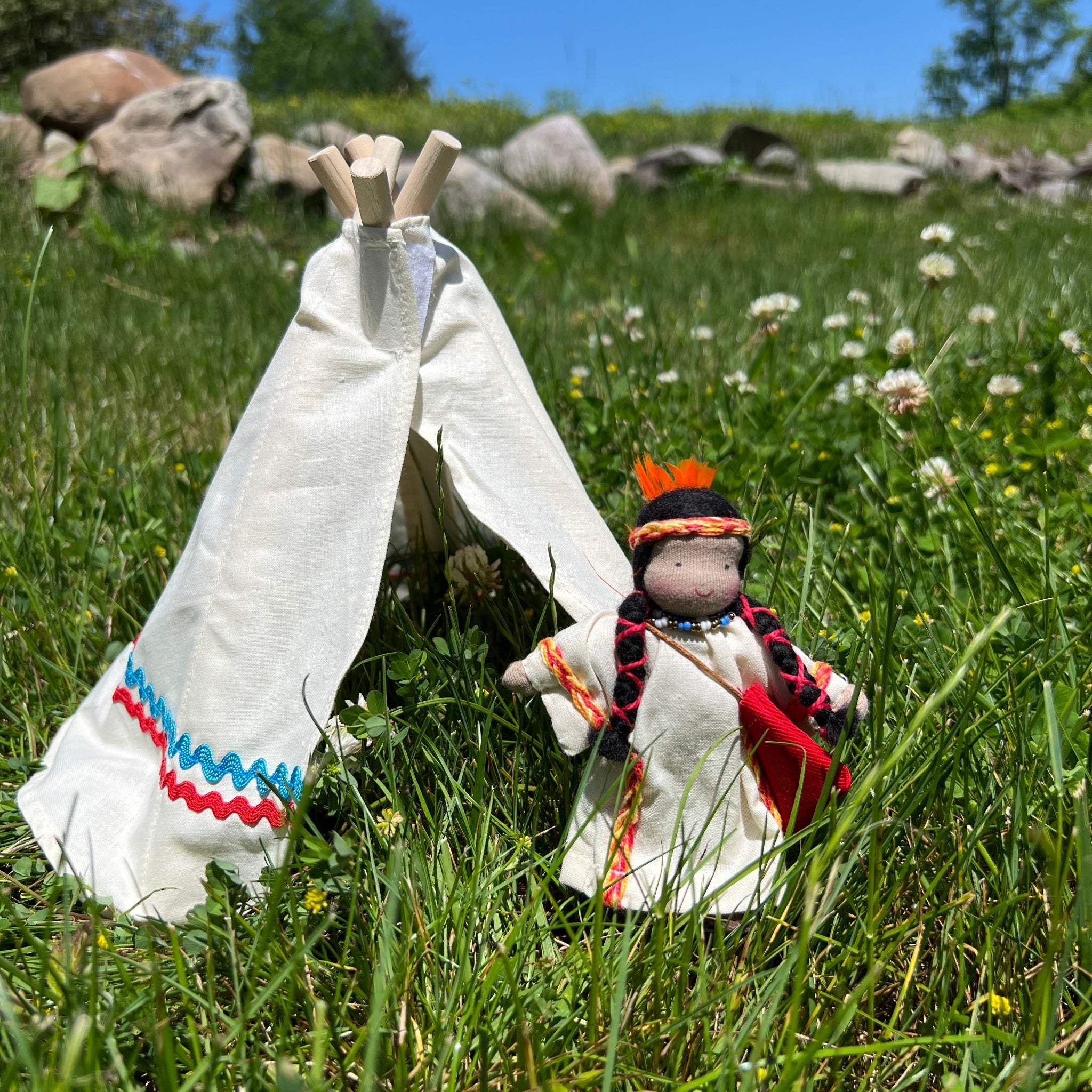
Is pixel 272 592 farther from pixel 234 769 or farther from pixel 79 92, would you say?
pixel 79 92

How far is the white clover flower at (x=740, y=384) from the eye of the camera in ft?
11.0

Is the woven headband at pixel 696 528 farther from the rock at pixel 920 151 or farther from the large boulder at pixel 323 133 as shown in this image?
the rock at pixel 920 151

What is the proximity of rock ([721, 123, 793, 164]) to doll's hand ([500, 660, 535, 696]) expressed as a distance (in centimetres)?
1359

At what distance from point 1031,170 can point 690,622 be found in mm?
16955

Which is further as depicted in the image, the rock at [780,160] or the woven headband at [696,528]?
the rock at [780,160]

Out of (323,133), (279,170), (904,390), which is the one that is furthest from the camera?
(323,133)

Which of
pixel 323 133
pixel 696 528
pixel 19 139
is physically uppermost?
pixel 323 133

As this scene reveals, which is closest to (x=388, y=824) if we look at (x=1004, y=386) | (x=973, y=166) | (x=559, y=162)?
(x=1004, y=386)

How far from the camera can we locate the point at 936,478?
8.37ft

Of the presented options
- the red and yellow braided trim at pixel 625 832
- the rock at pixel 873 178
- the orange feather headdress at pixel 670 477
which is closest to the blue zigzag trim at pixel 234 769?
the red and yellow braided trim at pixel 625 832

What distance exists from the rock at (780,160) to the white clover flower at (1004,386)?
1123 centimetres

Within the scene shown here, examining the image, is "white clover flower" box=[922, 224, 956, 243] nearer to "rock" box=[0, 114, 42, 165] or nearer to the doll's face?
the doll's face

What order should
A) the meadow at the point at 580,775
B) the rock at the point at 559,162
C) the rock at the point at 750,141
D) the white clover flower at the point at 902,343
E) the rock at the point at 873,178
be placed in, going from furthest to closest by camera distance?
the rock at the point at 750,141 < the rock at the point at 873,178 < the rock at the point at 559,162 < the white clover flower at the point at 902,343 < the meadow at the point at 580,775

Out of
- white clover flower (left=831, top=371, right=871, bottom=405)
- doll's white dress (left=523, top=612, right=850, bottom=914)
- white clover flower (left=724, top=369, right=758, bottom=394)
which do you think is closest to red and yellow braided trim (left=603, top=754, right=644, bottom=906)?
doll's white dress (left=523, top=612, right=850, bottom=914)
